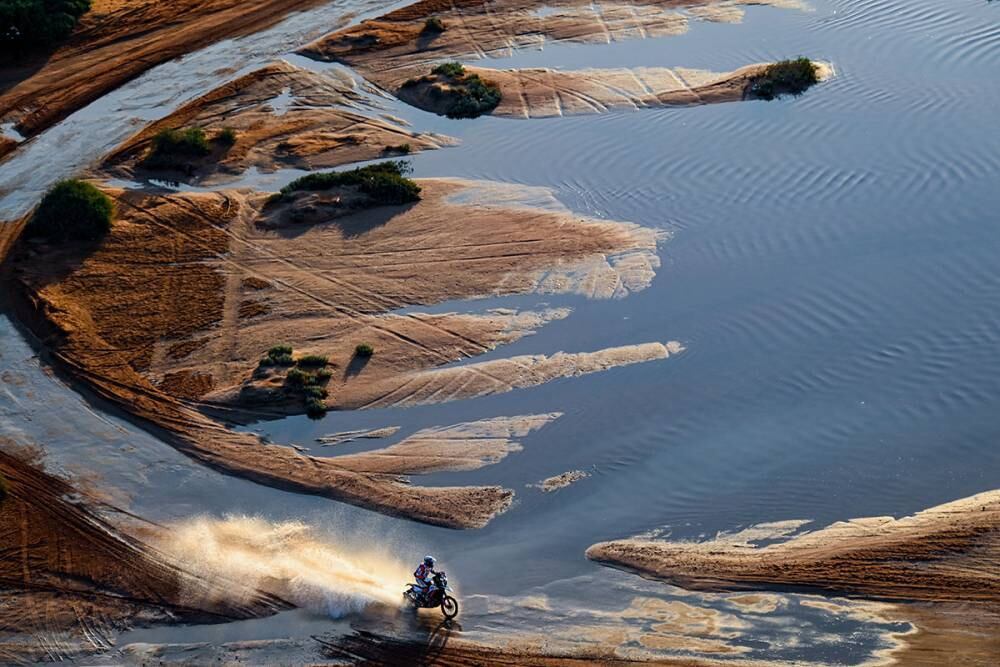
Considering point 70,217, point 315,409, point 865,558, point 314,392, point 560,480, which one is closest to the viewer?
point 865,558

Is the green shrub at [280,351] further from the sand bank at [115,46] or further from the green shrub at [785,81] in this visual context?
the green shrub at [785,81]

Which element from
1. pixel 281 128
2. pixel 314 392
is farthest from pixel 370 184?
pixel 314 392

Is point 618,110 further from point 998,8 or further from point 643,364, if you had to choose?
point 998,8

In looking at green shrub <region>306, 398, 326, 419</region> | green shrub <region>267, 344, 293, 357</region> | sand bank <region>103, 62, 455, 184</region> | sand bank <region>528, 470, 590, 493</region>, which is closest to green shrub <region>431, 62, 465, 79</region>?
sand bank <region>103, 62, 455, 184</region>

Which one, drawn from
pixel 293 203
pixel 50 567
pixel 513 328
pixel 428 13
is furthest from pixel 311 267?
pixel 428 13

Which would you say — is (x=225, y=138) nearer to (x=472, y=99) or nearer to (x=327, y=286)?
(x=472, y=99)

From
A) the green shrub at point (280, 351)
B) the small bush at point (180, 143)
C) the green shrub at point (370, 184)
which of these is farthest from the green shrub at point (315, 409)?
the small bush at point (180, 143)
